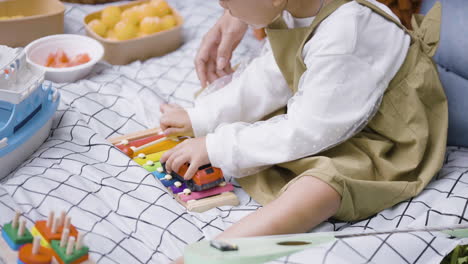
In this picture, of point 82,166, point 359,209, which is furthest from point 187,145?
point 359,209

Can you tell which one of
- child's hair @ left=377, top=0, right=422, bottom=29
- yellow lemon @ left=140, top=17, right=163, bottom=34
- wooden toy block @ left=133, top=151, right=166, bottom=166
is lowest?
wooden toy block @ left=133, top=151, right=166, bottom=166

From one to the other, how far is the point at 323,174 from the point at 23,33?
2.60ft

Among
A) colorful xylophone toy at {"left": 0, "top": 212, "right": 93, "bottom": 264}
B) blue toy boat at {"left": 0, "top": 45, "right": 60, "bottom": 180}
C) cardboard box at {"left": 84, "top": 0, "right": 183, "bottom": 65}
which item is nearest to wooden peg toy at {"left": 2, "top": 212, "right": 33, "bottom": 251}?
colorful xylophone toy at {"left": 0, "top": 212, "right": 93, "bottom": 264}

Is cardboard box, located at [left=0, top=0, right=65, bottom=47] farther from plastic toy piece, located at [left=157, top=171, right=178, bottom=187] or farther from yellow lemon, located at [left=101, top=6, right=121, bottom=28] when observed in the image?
plastic toy piece, located at [left=157, top=171, right=178, bottom=187]

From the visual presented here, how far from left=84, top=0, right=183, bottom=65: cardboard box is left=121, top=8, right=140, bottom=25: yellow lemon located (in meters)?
0.08

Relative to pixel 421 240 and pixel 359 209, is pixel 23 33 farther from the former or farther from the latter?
pixel 421 240

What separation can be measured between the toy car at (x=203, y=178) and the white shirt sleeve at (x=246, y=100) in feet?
0.38

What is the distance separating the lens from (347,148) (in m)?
0.89

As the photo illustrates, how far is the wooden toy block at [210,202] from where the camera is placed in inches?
34.3

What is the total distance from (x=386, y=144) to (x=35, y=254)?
540 millimetres

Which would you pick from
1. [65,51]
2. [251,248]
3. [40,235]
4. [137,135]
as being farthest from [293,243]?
[65,51]

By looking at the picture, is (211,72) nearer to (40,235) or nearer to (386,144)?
(386,144)

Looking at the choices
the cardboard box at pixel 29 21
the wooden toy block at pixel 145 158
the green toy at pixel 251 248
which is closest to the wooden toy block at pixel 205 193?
the wooden toy block at pixel 145 158

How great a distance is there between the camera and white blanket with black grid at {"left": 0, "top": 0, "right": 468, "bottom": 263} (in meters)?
0.74
